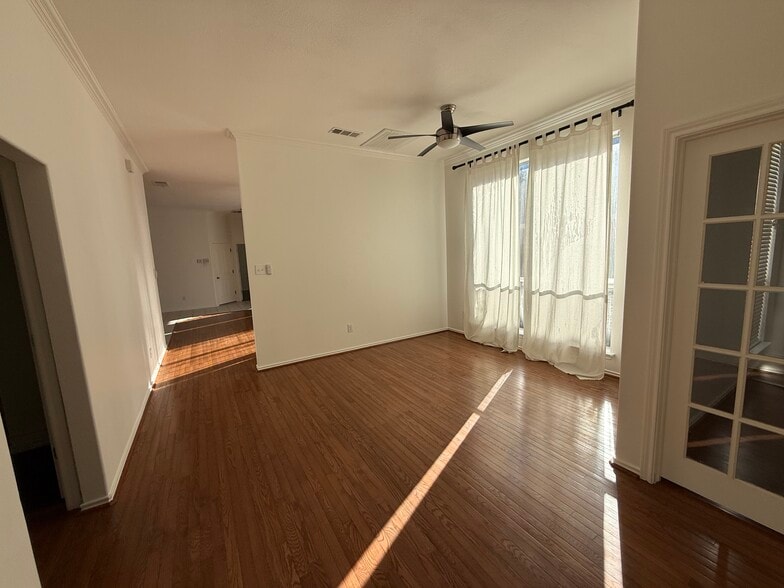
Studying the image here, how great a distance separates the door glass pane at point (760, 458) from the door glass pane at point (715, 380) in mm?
142

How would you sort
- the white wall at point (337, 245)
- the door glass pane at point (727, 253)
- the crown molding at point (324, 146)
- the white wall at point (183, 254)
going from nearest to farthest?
the door glass pane at point (727, 253)
the crown molding at point (324, 146)
the white wall at point (337, 245)
the white wall at point (183, 254)

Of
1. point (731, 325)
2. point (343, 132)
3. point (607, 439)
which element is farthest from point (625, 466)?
point (343, 132)

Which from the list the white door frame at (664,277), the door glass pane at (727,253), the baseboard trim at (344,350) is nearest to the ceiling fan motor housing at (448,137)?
the white door frame at (664,277)

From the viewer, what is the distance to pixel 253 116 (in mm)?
3271

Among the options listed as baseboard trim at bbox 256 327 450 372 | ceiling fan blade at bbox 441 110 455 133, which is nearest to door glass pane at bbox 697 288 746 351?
ceiling fan blade at bbox 441 110 455 133

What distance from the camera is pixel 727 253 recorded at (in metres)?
1.65

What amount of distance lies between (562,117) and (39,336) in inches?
187

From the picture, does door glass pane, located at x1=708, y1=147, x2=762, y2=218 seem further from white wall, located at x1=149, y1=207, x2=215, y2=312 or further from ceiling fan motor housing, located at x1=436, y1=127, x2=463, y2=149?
white wall, located at x1=149, y1=207, x2=215, y2=312

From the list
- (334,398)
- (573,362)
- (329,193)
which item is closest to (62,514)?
(334,398)

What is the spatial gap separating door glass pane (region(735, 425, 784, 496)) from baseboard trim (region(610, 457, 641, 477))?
0.45 metres

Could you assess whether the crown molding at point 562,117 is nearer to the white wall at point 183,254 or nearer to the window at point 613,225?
the window at point 613,225

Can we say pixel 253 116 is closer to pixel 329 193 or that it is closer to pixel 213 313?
pixel 329 193

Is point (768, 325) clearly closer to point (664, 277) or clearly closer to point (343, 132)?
point (664, 277)

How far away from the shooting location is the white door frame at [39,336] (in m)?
1.64
